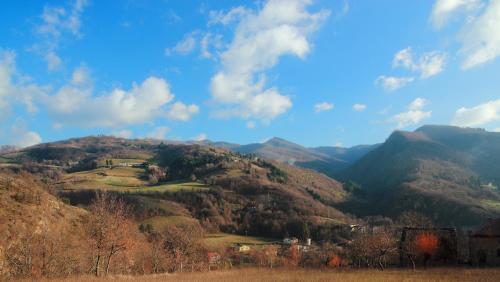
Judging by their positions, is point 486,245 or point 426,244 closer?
point 486,245

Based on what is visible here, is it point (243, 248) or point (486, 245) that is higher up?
point (486, 245)

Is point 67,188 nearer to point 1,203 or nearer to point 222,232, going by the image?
point 222,232

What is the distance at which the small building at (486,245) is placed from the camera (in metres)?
66.1

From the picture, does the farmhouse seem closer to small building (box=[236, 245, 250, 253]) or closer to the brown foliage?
the brown foliage

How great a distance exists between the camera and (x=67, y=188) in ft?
636

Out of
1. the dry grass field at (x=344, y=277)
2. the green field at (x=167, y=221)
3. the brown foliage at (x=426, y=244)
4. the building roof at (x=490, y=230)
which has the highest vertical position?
the building roof at (x=490, y=230)

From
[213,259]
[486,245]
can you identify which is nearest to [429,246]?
[486,245]

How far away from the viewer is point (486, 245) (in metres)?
67.6

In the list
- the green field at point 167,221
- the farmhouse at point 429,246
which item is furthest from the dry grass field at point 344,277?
the green field at point 167,221

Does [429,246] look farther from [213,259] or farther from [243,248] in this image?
[243,248]

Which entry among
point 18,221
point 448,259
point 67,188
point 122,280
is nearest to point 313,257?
point 448,259

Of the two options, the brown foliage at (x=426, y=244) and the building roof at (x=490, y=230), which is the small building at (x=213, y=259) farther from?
the building roof at (x=490, y=230)

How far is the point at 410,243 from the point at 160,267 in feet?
147

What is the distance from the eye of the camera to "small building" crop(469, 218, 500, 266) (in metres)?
66.1
